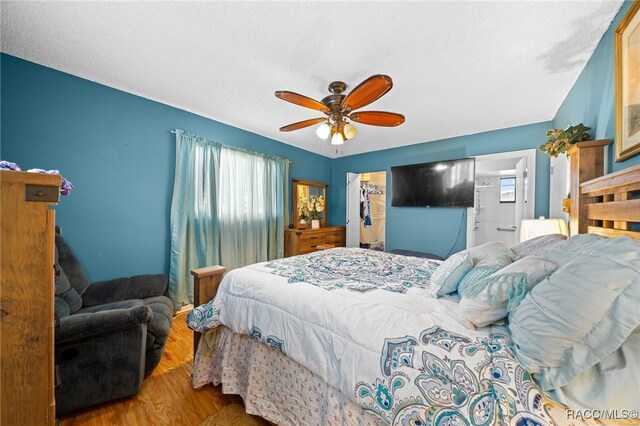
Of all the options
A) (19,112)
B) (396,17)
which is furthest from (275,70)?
(19,112)

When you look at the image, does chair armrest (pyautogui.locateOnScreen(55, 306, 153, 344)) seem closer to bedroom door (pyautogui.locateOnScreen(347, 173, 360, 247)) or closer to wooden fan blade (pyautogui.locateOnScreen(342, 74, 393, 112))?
wooden fan blade (pyautogui.locateOnScreen(342, 74, 393, 112))

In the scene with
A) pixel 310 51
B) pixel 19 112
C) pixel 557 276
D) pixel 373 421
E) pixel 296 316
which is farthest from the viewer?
pixel 19 112

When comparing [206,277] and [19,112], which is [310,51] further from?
[19,112]

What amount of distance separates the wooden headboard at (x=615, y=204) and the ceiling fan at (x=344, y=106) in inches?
49.1

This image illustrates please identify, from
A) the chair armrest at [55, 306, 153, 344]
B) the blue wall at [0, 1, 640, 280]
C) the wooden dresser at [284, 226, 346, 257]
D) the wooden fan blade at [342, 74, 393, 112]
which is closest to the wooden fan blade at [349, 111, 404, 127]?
the wooden fan blade at [342, 74, 393, 112]

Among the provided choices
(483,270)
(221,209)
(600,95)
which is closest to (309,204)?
(221,209)

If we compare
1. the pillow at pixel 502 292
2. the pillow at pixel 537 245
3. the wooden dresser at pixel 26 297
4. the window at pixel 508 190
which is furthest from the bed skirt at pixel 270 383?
the window at pixel 508 190

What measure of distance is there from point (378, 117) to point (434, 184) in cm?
225

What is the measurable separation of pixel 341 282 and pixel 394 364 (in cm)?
62

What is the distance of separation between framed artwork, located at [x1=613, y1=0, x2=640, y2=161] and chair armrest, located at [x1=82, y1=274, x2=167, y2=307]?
11.1 ft

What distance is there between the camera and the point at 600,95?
5.00 ft

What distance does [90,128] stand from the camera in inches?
86.7

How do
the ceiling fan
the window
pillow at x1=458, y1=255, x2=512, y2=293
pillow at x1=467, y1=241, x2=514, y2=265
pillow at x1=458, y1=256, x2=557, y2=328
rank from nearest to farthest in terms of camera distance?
pillow at x1=458, y1=256, x2=557, y2=328, pillow at x1=458, y1=255, x2=512, y2=293, pillow at x1=467, y1=241, x2=514, y2=265, the ceiling fan, the window

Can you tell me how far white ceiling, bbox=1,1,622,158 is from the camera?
1.37m
